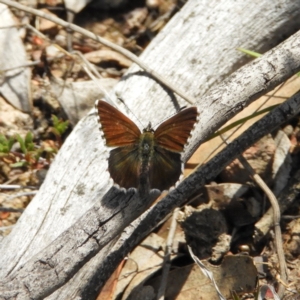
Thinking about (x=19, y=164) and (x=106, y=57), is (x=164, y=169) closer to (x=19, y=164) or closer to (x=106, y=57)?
(x=19, y=164)

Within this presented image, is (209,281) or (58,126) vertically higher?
(58,126)

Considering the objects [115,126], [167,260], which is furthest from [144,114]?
[167,260]

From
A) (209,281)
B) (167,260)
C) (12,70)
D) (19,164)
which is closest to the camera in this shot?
(209,281)

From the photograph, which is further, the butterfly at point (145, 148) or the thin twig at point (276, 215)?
the thin twig at point (276, 215)

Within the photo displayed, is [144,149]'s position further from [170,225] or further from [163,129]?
[170,225]

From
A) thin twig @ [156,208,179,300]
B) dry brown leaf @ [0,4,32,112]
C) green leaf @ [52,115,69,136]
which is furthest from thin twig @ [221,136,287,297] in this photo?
dry brown leaf @ [0,4,32,112]

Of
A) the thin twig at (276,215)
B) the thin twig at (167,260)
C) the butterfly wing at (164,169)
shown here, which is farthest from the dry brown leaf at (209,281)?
the butterfly wing at (164,169)

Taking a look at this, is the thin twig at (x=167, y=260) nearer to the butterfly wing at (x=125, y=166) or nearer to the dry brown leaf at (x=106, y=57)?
the butterfly wing at (x=125, y=166)

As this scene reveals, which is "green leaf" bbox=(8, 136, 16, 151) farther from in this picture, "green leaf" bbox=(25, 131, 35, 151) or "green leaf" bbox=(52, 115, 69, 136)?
"green leaf" bbox=(52, 115, 69, 136)
